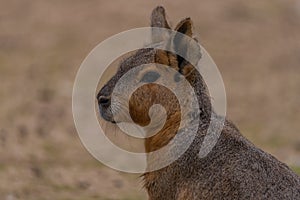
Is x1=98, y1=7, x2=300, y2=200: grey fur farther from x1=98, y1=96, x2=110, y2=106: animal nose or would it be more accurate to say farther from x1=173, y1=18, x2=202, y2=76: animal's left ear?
x1=173, y1=18, x2=202, y2=76: animal's left ear

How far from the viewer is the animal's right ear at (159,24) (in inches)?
293

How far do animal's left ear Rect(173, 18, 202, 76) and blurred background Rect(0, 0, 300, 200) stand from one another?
7.34 ft

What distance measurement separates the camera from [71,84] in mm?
16859

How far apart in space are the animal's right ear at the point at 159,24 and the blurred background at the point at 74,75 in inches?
68.3

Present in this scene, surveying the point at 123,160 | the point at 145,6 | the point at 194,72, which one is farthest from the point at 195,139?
the point at 145,6

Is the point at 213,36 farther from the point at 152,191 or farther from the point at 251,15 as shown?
the point at 152,191

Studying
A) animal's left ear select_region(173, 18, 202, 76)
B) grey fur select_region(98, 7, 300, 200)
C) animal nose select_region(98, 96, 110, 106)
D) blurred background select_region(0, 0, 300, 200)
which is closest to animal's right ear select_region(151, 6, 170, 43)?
grey fur select_region(98, 7, 300, 200)

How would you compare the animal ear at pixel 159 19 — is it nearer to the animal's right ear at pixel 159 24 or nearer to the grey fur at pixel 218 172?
the animal's right ear at pixel 159 24

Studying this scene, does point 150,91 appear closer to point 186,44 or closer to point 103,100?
point 103,100

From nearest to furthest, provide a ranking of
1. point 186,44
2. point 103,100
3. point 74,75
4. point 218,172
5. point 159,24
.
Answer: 1. point 218,172
2. point 186,44
3. point 103,100
4. point 159,24
5. point 74,75

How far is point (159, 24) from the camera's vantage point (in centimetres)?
757

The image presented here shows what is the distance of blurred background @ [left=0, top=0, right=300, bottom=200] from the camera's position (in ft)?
39.2

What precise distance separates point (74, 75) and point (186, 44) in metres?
10.4

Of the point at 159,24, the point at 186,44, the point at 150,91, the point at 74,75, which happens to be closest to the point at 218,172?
the point at 150,91
